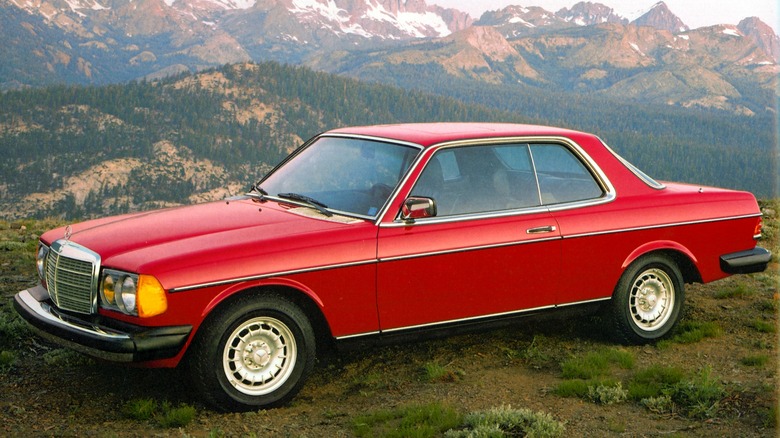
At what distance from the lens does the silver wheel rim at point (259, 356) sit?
15.5ft

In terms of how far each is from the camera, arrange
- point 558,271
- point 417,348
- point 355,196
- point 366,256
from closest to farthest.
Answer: point 366,256
point 355,196
point 558,271
point 417,348

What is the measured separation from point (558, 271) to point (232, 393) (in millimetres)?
2526

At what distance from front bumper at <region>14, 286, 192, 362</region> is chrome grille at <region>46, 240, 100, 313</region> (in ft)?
0.30

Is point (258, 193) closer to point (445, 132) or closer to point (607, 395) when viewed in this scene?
point (445, 132)

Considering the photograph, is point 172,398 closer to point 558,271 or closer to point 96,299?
point 96,299

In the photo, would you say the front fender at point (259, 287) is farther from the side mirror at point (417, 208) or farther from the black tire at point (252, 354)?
the side mirror at point (417, 208)

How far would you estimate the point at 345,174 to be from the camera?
18.5ft

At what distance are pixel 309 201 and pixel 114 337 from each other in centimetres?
169

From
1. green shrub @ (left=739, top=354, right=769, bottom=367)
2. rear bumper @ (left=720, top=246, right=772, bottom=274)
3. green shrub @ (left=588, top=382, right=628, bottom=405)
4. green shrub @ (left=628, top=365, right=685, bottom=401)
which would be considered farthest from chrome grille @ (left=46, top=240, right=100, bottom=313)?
rear bumper @ (left=720, top=246, right=772, bottom=274)

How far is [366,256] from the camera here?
4996 millimetres

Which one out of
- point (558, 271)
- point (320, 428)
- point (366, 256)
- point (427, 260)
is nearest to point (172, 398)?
point (320, 428)

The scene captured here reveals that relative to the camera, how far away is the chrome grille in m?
4.66

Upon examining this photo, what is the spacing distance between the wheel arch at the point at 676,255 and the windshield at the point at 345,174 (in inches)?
79.3

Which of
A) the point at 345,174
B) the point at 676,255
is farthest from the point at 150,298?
the point at 676,255
